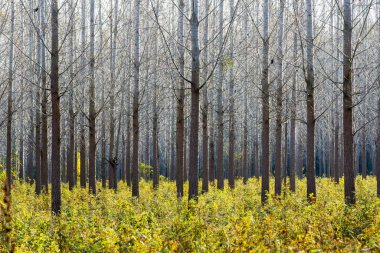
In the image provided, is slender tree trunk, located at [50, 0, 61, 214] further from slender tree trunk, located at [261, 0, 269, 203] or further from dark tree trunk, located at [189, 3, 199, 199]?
slender tree trunk, located at [261, 0, 269, 203]

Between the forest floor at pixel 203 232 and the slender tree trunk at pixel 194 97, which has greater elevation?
the slender tree trunk at pixel 194 97

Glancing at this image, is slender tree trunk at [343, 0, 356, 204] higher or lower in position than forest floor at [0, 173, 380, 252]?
higher

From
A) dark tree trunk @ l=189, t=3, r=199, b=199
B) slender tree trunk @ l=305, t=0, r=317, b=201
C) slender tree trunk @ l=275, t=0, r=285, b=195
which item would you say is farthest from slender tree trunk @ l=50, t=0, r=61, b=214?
slender tree trunk @ l=275, t=0, r=285, b=195

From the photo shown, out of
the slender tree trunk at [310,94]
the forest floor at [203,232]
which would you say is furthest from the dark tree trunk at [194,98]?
the slender tree trunk at [310,94]

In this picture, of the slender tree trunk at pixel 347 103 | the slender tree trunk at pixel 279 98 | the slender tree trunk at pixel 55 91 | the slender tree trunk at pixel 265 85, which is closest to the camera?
the slender tree trunk at pixel 347 103

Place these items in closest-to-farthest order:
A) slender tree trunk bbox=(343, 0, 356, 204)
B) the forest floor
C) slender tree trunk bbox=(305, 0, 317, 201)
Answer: the forest floor
slender tree trunk bbox=(343, 0, 356, 204)
slender tree trunk bbox=(305, 0, 317, 201)

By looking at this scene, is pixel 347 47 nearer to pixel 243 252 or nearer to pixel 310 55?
pixel 310 55

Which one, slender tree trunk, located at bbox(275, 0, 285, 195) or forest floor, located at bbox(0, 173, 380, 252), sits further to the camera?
slender tree trunk, located at bbox(275, 0, 285, 195)

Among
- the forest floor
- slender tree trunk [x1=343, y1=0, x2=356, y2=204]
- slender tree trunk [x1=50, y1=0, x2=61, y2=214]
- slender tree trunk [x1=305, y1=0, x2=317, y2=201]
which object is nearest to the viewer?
the forest floor

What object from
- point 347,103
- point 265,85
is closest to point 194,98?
point 347,103

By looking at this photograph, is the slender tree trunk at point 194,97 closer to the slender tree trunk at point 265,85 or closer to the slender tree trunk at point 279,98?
the slender tree trunk at point 265,85

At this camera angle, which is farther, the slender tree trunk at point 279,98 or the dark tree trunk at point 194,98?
the slender tree trunk at point 279,98

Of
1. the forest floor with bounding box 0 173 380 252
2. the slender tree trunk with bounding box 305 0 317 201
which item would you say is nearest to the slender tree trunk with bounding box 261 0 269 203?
the slender tree trunk with bounding box 305 0 317 201

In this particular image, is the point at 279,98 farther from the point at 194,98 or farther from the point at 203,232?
the point at 203,232
